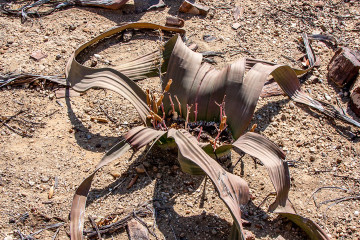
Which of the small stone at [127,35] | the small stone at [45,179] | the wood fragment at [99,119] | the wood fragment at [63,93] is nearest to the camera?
the small stone at [45,179]

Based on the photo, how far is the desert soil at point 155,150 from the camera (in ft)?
5.57

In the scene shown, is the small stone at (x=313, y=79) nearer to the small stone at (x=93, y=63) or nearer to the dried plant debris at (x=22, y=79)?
the small stone at (x=93, y=63)

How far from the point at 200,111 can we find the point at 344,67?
0.90 meters

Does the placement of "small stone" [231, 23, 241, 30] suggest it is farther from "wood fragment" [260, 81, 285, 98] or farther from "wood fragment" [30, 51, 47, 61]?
"wood fragment" [30, 51, 47, 61]

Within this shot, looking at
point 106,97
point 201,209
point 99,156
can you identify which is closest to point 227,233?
point 201,209

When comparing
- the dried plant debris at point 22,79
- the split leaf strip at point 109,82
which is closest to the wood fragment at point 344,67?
the split leaf strip at point 109,82

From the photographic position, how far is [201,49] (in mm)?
2473

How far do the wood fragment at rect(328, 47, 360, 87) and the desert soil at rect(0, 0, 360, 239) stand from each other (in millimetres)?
51

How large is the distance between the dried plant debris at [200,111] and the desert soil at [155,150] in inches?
4.2

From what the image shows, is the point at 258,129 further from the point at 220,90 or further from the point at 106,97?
the point at 106,97

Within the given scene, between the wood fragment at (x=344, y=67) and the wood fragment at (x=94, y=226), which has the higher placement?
the wood fragment at (x=344, y=67)

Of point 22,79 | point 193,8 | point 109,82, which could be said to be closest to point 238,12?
point 193,8

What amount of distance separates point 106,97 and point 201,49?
64 cm

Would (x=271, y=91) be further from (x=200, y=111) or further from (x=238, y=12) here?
(x=238, y=12)
